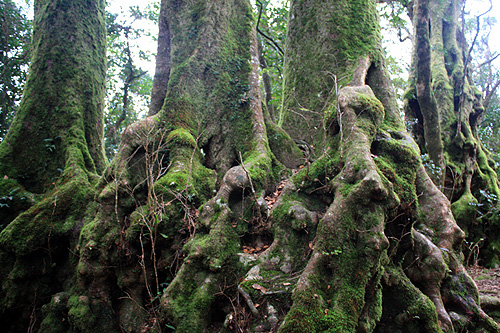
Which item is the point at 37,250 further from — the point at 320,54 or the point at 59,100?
the point at 320,54

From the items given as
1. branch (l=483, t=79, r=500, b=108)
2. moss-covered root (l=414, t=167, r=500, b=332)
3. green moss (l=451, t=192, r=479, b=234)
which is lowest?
moss-covered root (l=414, t=167, r=500, b=332)

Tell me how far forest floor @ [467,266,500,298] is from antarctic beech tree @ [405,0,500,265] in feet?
2.03

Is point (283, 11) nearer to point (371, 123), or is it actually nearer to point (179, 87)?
point (179, 87)

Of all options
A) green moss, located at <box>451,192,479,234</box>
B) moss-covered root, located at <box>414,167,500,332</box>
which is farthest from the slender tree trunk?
Result: green moss, located at <box>451,192,479,234</box>

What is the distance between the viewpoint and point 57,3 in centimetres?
635

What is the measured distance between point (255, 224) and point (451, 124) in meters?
7.57

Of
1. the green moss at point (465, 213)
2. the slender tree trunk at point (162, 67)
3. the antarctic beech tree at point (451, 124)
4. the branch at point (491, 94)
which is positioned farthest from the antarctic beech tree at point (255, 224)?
the branch at point (491, 94)

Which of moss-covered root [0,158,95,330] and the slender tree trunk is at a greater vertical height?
the slender tree trunk

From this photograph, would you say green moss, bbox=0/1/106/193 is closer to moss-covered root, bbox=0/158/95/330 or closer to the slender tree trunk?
moss-covered root, bbox=0/158/95/330

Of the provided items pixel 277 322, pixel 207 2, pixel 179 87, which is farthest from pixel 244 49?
pixel 277 322

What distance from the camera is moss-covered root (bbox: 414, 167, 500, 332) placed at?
122 inches

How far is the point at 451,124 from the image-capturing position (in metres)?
8.31

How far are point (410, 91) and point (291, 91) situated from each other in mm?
3739

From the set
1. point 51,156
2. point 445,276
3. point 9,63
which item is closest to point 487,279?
point 445,276
